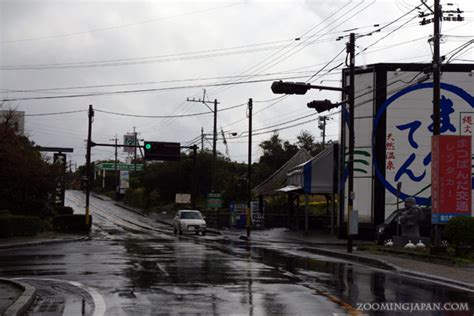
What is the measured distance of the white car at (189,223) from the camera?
134 feet

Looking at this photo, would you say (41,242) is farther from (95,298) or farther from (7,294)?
(95,298)

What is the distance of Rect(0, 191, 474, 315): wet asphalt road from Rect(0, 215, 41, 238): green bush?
1285 cm

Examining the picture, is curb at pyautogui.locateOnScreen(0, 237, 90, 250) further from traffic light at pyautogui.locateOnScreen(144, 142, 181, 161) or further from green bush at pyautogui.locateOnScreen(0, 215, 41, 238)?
traffic light at pyautogui.locateOnScreen(144, 142, 181, 161)

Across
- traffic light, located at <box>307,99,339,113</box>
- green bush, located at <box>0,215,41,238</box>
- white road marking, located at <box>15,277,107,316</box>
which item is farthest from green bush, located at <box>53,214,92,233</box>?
white road marking, located at <box>15,277,107,316</box>

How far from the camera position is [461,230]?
20172 mm

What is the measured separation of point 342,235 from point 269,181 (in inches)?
639

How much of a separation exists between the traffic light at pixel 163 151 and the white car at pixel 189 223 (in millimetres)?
8274

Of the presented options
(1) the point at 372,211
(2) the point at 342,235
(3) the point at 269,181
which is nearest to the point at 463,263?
(1) the point at 372,211

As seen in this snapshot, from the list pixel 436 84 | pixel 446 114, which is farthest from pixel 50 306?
pixel 446 114

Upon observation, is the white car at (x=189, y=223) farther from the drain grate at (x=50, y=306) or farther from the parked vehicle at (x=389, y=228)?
the drain grate at (x=50, y=306)

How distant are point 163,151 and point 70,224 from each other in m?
11.7

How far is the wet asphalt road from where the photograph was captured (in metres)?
10.4

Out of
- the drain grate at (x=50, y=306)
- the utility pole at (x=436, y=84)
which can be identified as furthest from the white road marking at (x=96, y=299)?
the utility pole at (x=436, y=84)

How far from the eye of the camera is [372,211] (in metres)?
34.4
